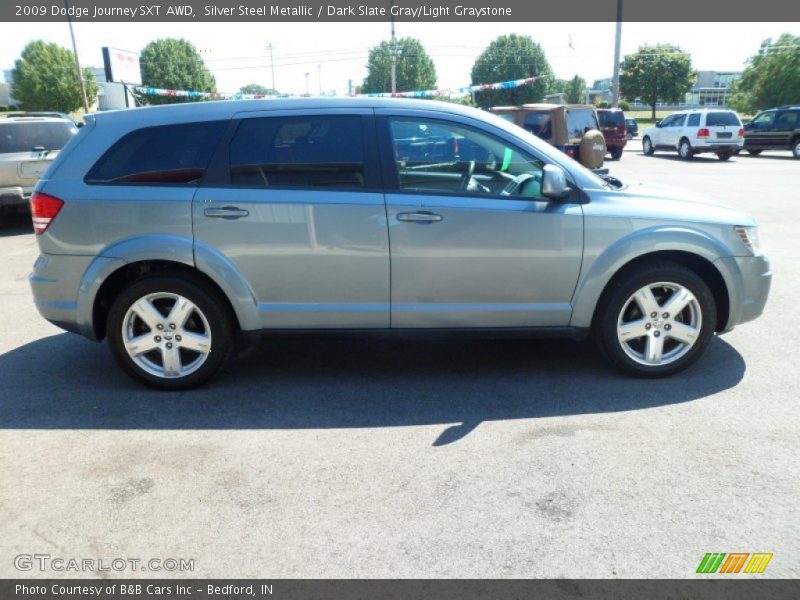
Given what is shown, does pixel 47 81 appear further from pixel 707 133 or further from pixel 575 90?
pixel 575 90

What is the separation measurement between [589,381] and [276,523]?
2.41 meters

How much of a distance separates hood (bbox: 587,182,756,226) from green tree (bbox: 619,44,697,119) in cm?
6840

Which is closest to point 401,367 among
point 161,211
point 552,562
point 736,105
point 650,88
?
point 161,211

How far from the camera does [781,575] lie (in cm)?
256

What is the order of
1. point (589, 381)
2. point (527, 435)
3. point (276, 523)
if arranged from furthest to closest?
point (589, 381), point (527, 435), point (276, 523)

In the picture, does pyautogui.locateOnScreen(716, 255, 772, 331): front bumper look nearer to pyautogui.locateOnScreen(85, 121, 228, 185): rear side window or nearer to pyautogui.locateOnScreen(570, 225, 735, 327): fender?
pyautogui.locateOnScreen(570, 225, 735, 327): fender

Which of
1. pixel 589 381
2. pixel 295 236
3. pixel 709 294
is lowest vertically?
pixel 589 381

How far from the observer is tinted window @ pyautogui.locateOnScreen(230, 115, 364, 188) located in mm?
4215

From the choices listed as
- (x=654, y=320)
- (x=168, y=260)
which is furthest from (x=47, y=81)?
(x=654, y=320)

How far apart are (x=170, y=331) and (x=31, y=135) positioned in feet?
27.5

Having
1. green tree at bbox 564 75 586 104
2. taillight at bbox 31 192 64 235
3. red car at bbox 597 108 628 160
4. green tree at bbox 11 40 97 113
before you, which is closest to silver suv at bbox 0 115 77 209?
taillight at bbox 31 192 64 235

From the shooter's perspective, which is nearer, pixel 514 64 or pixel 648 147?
pixel 648 147

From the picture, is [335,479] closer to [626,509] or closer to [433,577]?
[433,577]

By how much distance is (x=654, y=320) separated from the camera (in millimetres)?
4371
